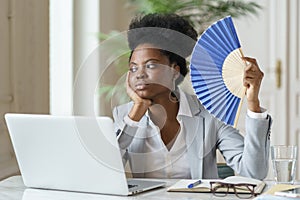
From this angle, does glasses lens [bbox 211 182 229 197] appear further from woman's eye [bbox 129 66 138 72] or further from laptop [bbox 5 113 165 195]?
woman's eye [bbox 129 66 138 72]

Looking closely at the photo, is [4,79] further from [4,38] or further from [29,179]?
[29,179]

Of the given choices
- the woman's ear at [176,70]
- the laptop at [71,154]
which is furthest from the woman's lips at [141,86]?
the laptop at [71,154]

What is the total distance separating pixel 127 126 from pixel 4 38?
3.08 feet

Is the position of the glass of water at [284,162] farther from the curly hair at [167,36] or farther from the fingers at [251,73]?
the curly hair at [167,36]

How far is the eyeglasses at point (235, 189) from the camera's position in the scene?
1.51 meters

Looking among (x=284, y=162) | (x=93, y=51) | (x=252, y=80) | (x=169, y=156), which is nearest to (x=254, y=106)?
(x=252, y=80)

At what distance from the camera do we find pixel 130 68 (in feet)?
5.56

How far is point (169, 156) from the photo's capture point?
5.83ft

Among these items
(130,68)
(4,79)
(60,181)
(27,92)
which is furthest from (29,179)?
(27,92)

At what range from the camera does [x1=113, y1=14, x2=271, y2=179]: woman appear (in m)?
1.68

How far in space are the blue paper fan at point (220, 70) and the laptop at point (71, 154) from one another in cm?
27

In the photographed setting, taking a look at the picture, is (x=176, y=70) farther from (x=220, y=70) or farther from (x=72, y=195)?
(x=72, y=195)

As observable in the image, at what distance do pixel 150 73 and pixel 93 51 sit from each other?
0.71 ft

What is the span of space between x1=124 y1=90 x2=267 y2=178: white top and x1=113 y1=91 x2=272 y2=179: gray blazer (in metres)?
0.02
